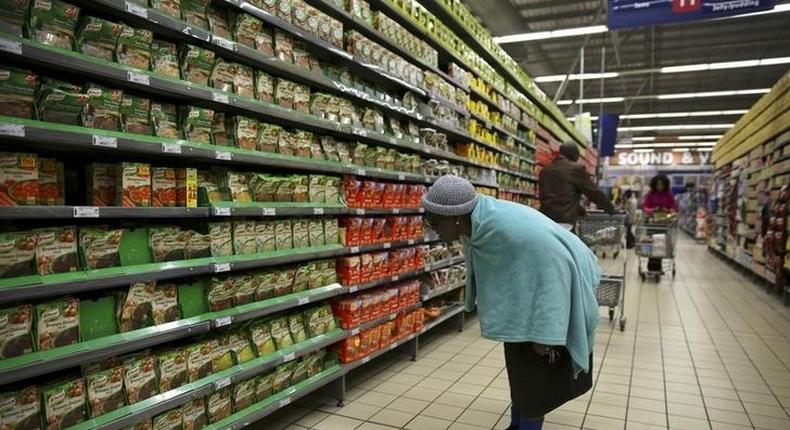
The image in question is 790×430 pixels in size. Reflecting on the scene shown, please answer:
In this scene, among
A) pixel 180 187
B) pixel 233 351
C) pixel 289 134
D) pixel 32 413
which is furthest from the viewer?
pixel 289 134

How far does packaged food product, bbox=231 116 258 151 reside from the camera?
113 inches

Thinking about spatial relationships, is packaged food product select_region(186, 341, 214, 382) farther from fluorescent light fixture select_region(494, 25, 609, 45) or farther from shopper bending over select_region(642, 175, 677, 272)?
fluorescent light fixture select_region(494, 25, 609, 45)

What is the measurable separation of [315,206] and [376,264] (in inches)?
37.1

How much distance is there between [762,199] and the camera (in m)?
8.45

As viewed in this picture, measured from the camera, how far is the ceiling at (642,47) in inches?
462

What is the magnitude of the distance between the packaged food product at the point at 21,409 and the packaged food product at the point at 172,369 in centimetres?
52

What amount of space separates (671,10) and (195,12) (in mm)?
6326

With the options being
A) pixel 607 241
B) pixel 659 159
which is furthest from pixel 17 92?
pixel 659 159

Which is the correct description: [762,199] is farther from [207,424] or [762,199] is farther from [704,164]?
[704,164]

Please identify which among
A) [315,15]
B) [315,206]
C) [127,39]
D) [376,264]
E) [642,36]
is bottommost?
[376,264]

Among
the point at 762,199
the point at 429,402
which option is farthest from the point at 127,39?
the point at 762,199

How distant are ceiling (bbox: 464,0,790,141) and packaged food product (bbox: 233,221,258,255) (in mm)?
8449

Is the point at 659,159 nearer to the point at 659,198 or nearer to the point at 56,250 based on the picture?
the point at 659,198

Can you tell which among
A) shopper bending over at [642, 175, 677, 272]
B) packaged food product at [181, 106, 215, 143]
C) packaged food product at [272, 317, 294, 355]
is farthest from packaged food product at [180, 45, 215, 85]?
shopper bending over at [642, 175, 677, 272]
